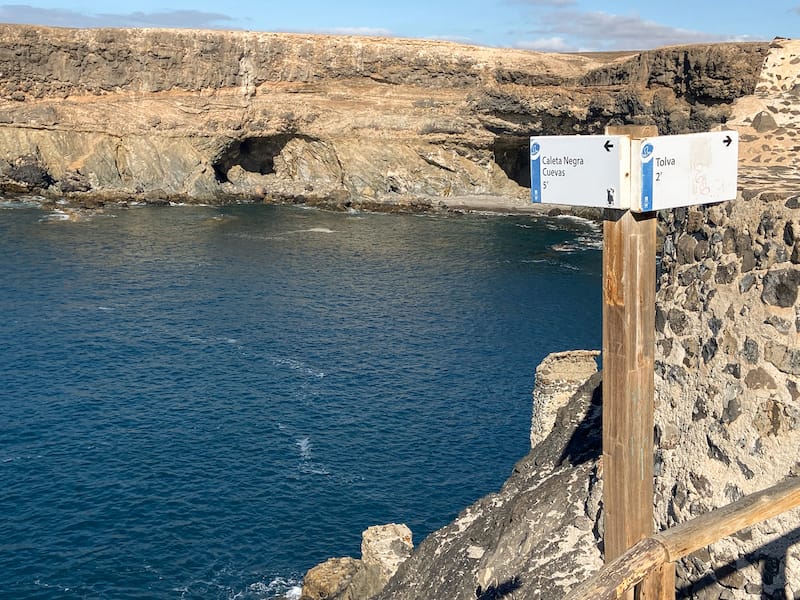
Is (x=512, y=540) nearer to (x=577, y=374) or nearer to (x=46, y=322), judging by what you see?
(x=577, y=374)

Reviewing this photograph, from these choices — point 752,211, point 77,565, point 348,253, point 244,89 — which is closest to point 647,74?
point 348,253

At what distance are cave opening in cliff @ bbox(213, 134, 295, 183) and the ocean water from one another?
98.1 feet

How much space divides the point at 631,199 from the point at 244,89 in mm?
108939

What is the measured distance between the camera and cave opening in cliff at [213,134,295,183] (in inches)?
4510

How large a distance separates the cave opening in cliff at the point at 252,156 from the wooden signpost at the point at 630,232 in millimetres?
108444

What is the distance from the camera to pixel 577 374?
99.2ft

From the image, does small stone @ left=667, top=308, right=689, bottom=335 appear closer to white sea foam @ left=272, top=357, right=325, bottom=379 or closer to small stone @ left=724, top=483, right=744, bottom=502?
small stone @ left=724, top=483, right=744, bottom=502

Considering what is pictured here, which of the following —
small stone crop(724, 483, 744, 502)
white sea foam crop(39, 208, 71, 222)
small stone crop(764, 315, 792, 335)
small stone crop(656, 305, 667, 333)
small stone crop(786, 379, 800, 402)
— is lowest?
white sea foam crop(39, 208, 71, 222)

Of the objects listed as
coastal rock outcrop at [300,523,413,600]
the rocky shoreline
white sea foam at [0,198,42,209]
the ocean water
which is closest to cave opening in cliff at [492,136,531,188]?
the rocky shoreline

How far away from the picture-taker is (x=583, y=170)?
27.4ft

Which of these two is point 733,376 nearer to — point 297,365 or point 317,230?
point 297,365

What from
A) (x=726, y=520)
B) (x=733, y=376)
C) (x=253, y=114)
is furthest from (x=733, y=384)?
(x=253, y=114)

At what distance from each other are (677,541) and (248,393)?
41818mm

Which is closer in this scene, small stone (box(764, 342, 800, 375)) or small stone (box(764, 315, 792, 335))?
small stone (box(764, 342, 800, 375))
